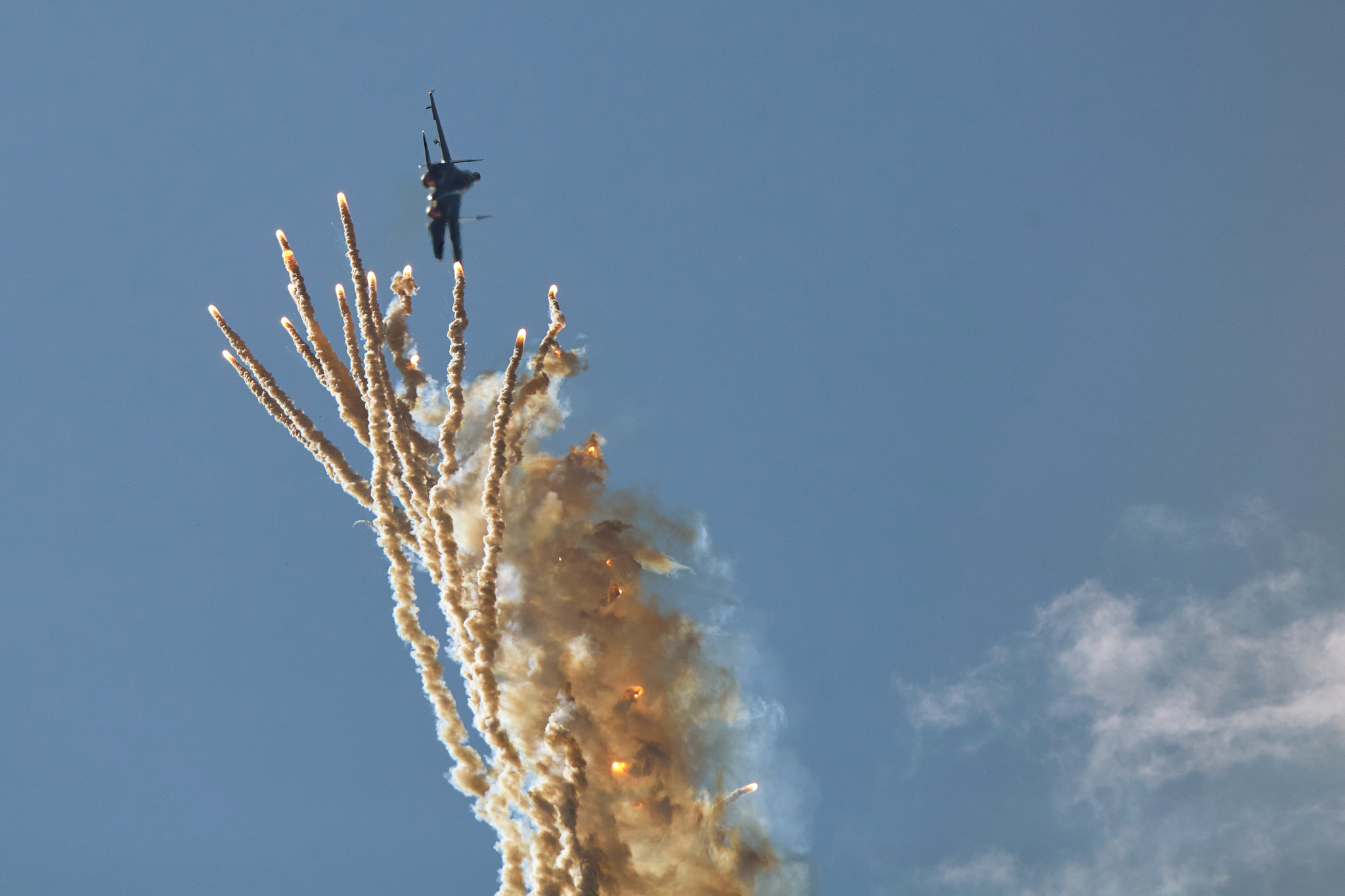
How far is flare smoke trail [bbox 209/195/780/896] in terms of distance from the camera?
49.6 m

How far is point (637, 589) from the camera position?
5578cm

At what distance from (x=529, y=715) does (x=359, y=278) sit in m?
26.7

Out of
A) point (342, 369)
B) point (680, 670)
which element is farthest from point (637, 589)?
point (342, 369)

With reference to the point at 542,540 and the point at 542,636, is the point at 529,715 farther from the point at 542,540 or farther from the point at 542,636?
the point at 542,540

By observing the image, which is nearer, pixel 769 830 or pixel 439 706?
pixel 439 706

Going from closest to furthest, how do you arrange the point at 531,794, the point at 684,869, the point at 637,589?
1. the point at 531,794
2. the point at 684,869
3. the point at 637,589

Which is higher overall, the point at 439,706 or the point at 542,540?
the point at 542,540

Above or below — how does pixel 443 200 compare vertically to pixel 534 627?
above

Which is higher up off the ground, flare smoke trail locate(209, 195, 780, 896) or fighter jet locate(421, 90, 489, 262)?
fighter jet locate(421, 90, 489, 262)

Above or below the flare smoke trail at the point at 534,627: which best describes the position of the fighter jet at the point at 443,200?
above

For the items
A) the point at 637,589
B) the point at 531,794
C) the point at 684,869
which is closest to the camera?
the point at 531,794

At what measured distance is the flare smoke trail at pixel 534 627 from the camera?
4956 cm

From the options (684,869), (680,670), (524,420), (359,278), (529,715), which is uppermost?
(359,278)

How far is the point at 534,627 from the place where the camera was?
51375 mm
